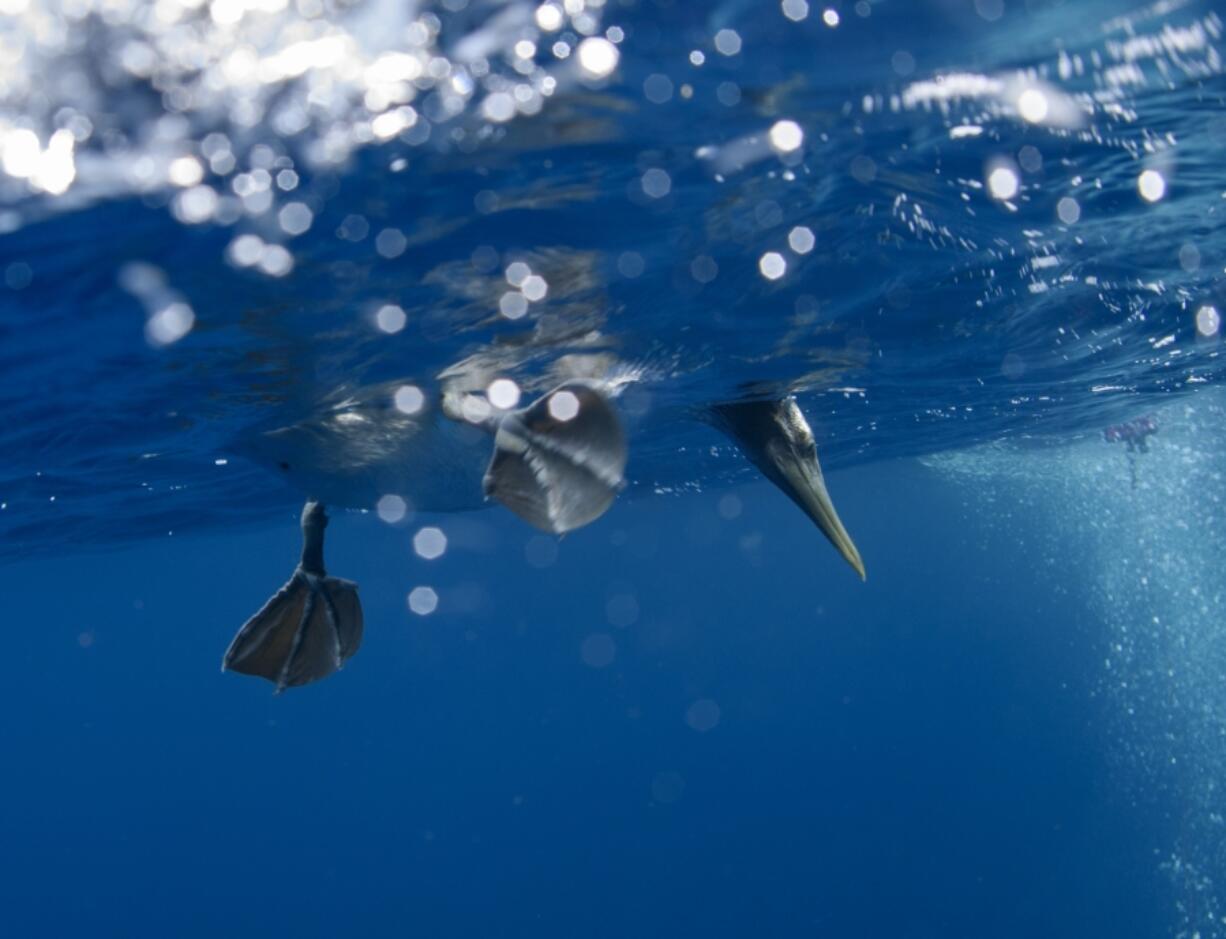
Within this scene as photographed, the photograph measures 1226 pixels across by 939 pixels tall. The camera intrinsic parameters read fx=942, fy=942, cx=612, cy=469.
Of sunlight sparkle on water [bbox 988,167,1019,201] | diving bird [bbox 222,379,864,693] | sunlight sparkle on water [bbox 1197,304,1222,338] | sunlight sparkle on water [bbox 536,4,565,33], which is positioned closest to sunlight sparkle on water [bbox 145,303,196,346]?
diving bird [bbox 222,379,864,693]

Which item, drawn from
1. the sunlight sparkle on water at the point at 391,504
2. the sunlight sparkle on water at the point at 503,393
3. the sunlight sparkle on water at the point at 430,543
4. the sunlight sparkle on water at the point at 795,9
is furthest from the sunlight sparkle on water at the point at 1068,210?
A: the sunlight sparkle on water at the point at 430,543

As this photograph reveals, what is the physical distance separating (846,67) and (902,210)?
2.23 meters

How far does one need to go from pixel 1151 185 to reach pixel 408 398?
6.89 m

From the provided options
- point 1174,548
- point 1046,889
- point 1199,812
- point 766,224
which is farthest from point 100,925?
point 766,224

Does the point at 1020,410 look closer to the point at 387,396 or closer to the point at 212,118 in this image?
the point at 387,396

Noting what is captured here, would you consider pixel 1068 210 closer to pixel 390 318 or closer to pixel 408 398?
pixel 390 318

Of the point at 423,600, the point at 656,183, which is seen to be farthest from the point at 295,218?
the point at 423,600

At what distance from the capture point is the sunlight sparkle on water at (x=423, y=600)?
65775 millimetres

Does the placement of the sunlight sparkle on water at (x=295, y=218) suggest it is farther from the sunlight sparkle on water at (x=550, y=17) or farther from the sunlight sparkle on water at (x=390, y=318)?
the sunlight sparkle on water at (x=550, y=17)

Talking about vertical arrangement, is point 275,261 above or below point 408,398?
above

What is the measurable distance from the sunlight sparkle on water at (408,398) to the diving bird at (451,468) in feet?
0.35

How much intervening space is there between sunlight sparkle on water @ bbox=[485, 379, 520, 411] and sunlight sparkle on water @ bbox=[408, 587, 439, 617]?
54086 millimetres

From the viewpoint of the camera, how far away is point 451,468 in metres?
7.93

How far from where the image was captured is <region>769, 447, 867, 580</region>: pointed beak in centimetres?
523
